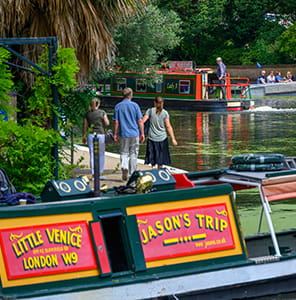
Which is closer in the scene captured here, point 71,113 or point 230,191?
point 230,191

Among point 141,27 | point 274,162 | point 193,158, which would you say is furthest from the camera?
point 141,27

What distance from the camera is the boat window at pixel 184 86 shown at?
42.2 m

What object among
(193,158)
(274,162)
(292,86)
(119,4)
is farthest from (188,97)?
(274,162)

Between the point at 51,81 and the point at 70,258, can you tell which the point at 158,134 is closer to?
the point at 51,81

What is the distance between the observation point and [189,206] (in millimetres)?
8594

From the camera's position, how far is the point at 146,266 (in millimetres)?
8258

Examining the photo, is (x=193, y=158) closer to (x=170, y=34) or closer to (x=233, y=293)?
(x=233, y=293)

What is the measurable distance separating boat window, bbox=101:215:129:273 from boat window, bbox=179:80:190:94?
3382 centimetres

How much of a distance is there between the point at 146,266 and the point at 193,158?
12880 mm

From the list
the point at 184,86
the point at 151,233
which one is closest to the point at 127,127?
the point at 151,233

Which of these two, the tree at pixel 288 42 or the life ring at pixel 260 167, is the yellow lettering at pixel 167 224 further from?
the tree at pixel 288 42

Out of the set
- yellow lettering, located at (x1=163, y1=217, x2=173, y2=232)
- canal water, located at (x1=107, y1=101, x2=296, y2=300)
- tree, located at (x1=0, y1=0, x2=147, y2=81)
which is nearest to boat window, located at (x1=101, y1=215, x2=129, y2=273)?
yellow lettering, located at (x1=163, y1=217, x2=173, y2=232)

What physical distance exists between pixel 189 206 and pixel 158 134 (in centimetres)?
770

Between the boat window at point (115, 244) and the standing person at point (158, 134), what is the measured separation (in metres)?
7.59
